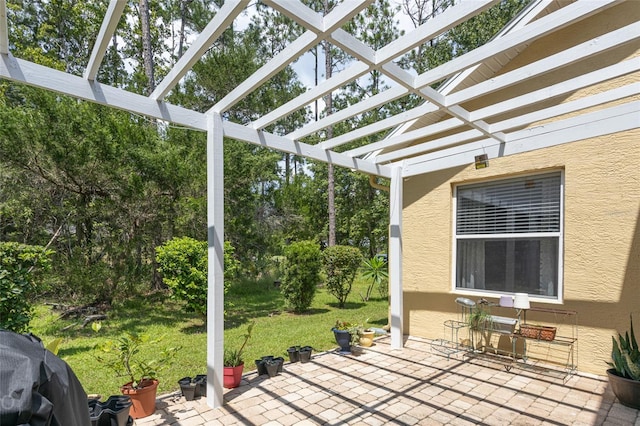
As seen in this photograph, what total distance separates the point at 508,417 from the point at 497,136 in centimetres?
327

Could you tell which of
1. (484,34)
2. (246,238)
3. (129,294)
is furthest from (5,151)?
(484,34)

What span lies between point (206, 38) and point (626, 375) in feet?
16.9

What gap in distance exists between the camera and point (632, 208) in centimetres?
436

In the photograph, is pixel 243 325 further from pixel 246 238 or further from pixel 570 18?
pixel 570 18

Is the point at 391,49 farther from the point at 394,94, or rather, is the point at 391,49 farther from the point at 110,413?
the point at 110,413

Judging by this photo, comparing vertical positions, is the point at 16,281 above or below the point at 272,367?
above

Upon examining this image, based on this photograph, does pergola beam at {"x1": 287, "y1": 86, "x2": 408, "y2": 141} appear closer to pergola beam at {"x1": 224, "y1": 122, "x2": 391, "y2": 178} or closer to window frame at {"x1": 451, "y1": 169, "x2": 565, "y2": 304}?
pergola beam at {"x1": 224, "y1": 122, "x2": 391, "y2": 178}

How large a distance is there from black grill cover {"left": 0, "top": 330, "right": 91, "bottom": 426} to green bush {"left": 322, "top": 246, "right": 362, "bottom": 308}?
825 cm

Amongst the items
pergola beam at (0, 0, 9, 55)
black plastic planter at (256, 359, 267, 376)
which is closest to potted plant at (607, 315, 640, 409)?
black plastic planter at (256, 359, 267, 376)

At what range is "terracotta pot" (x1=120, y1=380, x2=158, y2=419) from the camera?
10.9ft


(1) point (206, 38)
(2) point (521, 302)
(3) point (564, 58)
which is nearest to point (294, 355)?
(2) point (521, 302)

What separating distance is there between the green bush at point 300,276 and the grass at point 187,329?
0.35 meters

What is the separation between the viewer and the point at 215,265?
370 cm

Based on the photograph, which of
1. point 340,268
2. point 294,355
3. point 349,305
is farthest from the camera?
point 349,305
